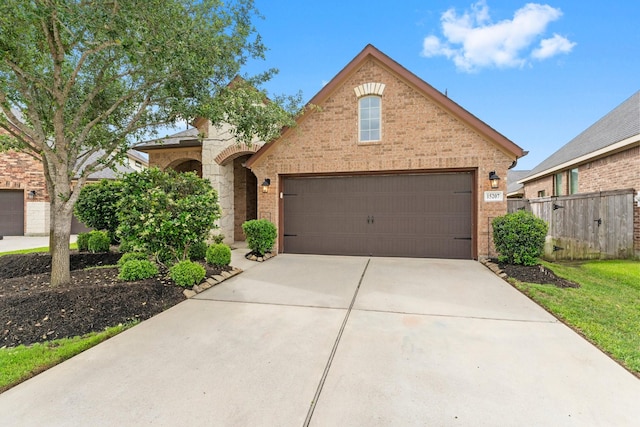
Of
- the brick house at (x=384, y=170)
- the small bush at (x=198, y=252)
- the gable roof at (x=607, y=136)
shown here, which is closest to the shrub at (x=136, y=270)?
the small bush at (x=198, y=252)

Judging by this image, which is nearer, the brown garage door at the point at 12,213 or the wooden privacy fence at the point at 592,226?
the wooden privacy fence at the point at 592,226

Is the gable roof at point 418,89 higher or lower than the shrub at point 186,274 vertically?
higher

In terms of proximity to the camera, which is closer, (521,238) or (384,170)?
(521,238)

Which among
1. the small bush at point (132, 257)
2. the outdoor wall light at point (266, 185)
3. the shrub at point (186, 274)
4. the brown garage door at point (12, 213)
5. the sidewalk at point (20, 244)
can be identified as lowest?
the sidewalk at point (20, 244)

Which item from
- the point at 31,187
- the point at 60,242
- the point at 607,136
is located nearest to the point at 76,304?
the point at 60,242

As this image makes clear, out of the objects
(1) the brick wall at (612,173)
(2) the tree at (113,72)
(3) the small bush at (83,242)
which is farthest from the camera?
(1) the brick wall at (612,173)

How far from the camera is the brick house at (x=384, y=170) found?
794 centimetres

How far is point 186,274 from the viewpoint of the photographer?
5168mm

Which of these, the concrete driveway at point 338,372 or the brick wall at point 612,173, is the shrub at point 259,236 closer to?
the concrete driveway at point 338,372

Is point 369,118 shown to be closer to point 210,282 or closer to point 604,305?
point 210,282

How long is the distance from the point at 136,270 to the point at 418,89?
26.4ft

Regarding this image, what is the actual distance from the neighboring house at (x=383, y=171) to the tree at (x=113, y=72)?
2213 millimetres

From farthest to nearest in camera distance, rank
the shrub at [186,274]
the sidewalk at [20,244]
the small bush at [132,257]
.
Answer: the sidewalk at [20,244] → the small bush at [132,257] → the shrub at [186,274]

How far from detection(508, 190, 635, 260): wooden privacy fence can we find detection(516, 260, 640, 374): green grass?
1.19 m
